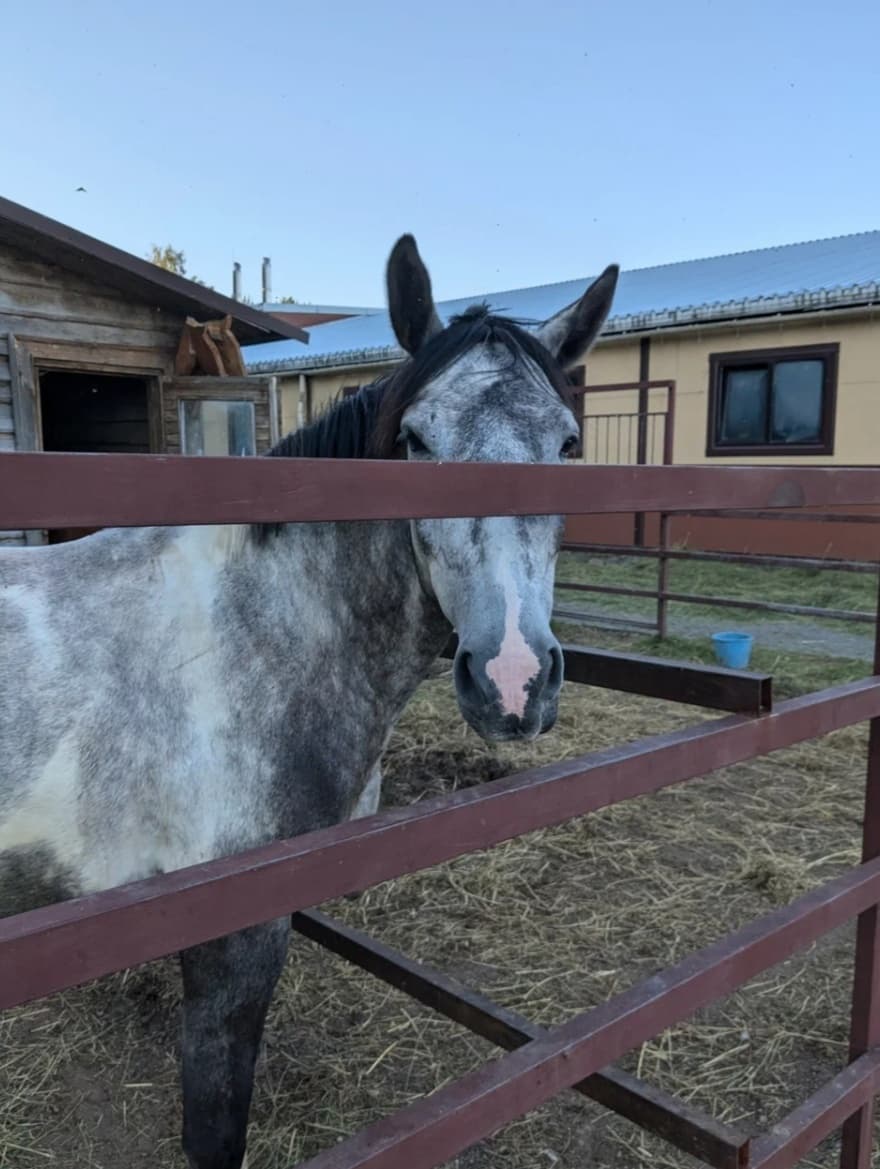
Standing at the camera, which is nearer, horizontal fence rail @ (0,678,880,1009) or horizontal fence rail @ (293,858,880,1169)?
horizontal fence rail @ (0,678,880,1009)

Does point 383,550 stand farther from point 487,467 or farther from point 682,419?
point 682,419

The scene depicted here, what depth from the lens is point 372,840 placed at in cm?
86

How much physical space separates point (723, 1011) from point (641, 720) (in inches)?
106

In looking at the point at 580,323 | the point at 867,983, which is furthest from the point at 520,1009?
the point at 580,323

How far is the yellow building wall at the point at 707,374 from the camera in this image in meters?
9.80

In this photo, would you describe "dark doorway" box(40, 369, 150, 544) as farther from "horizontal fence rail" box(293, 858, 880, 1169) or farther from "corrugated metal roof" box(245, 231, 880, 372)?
"horizontal fence rail" box(293, 858, 880, 1169)

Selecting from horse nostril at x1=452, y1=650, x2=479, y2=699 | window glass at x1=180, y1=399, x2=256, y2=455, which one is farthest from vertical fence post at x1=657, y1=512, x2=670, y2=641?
horse nostril at x1=452, y1=650, x2=479, y2=699

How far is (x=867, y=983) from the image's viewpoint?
1.68m

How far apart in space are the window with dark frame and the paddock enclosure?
9.76 metres

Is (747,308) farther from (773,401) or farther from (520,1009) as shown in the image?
(520,1009)

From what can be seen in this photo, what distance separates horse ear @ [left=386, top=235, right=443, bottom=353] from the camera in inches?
67.8

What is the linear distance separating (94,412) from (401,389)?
6332mm

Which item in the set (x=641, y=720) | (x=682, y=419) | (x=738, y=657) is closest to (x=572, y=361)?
(x=641, y=720)

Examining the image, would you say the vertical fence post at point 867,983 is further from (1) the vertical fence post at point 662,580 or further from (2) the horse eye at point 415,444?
(1) the vertical fence post at point 662,580
